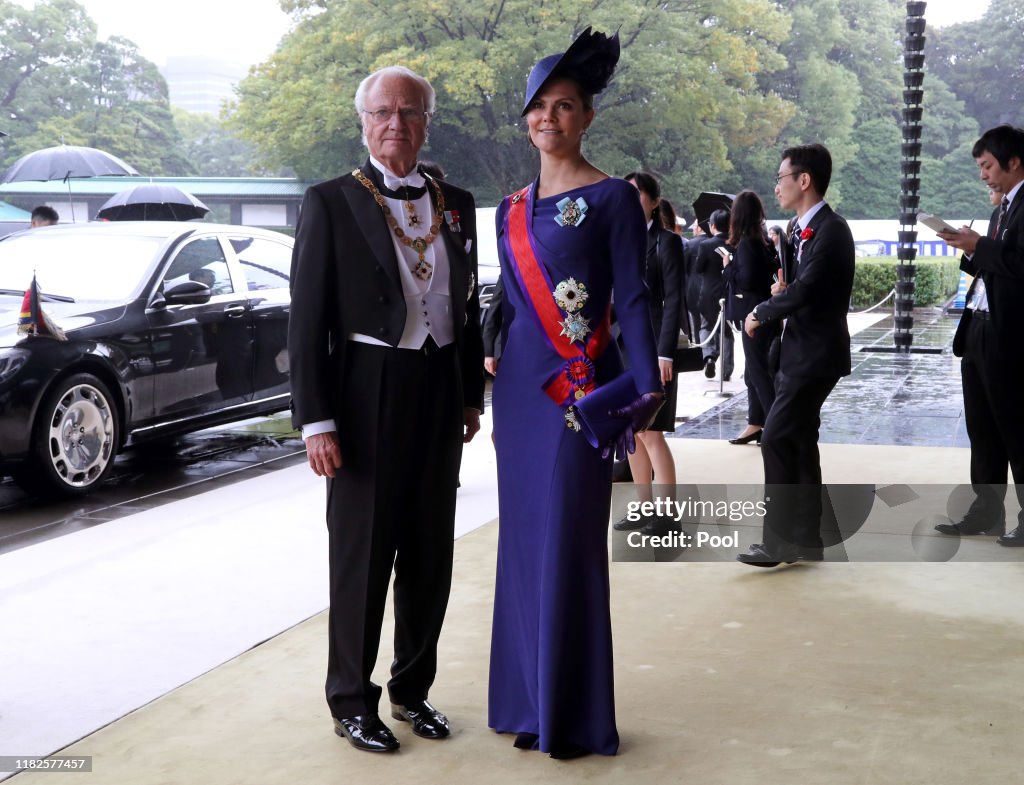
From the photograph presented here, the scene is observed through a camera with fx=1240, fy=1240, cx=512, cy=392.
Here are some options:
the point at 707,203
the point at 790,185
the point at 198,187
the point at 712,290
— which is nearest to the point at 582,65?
the point at 790,185

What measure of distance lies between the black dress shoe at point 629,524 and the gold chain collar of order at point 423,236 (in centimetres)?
259

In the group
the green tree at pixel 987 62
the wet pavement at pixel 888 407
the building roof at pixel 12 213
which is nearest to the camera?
the wet pavement at pixel 888 407

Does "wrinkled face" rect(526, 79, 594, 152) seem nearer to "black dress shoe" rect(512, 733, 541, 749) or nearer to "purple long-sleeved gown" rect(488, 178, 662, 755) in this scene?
"purple long-sleeved gown" rect(488, 178, 662, 755)

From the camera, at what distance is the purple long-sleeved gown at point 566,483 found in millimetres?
3088

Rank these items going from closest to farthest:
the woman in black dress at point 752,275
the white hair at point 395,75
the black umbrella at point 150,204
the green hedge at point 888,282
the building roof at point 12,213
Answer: the white hair at point 395,75 → the woman in black dress at point 752,275 → the black umbrella at point 150,204 → the green hedge at point 888,282 → the building roof at point 12,213

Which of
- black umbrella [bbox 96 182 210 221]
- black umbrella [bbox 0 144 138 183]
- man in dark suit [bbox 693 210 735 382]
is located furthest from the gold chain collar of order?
black umbrella [bbox 0 144 138 183]

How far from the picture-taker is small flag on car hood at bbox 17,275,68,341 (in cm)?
622

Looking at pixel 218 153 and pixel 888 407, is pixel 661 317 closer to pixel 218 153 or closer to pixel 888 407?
pixel 888 407

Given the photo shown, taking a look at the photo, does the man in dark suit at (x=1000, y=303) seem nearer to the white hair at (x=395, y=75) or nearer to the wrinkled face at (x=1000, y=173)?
the wrinkled face at (x=1000, y=173)

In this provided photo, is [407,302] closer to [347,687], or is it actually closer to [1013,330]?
[347,687]

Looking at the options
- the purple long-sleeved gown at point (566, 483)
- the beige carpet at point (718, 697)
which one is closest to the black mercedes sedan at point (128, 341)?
the beige carpet at point (718, 697)

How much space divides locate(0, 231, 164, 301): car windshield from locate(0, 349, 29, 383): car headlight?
0.89m

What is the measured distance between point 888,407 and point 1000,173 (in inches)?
186

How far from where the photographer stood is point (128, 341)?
680 centimetres
